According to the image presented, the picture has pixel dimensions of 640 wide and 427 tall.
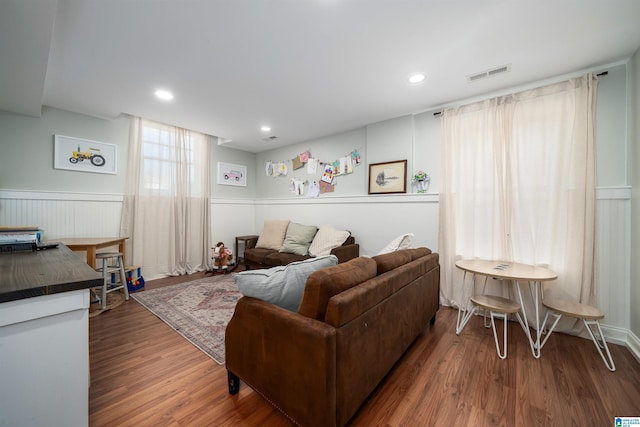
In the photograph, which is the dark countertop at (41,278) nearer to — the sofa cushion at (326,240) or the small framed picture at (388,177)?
the sofa cushion at (326,240)

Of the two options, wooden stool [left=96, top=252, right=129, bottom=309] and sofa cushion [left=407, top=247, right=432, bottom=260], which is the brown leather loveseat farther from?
wooden stool [left=96, top=252, right=129, bottom=309]

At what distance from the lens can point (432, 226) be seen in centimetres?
294

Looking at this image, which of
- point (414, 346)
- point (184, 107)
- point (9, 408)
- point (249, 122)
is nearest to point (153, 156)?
point (184, 107)

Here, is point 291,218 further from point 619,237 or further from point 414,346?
point 619,237

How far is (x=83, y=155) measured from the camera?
314 cm

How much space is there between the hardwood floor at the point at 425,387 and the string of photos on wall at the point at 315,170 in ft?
8.18

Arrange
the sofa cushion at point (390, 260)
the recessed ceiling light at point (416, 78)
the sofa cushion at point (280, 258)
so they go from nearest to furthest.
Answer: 1. the sofa cushion at point (390, 260)
2. the recessed ceiling light at point (416, 78)
3. the sofa cushion at point (280, 258)

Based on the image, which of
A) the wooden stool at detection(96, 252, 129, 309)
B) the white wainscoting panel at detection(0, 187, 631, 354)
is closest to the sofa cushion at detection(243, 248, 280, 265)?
the white wainscoting panel at detection(0, 187, 631, 354)

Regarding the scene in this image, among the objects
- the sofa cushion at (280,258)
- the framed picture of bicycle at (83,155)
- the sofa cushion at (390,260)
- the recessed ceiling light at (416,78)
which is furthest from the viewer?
the sofa cushion at (280,258)

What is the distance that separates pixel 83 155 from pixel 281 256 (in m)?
2.84

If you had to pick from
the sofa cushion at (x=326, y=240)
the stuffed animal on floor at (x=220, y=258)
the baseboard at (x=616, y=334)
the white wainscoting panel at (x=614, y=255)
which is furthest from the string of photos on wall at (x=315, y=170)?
the baseboard at (x=616, y=334)

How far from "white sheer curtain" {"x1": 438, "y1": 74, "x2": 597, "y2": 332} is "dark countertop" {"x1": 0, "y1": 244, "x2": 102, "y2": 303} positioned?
2.96m

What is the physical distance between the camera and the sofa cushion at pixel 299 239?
3579 mm

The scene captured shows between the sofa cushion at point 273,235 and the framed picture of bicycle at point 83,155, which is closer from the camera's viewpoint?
the framed picture of bicycle at point 83,155
